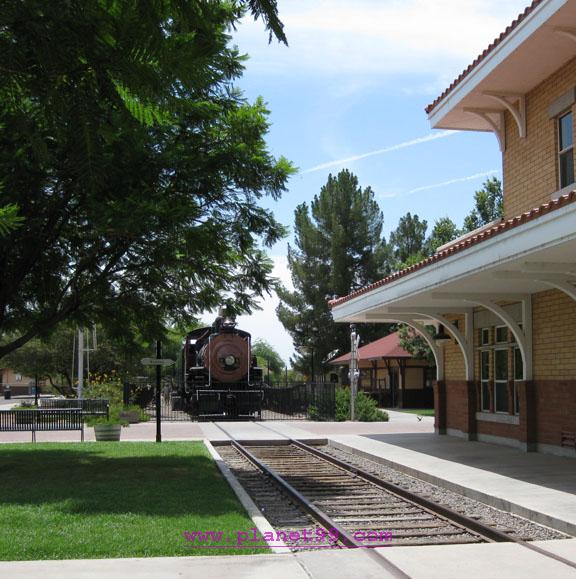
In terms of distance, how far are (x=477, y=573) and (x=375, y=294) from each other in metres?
10.9

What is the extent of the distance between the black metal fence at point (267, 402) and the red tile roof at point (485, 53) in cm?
1441

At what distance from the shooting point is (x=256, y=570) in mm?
5992

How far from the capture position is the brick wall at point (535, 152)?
14.1 metres

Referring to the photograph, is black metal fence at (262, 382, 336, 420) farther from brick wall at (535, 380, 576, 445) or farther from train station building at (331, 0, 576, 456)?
brick wall at (535, 380, 576, 445)

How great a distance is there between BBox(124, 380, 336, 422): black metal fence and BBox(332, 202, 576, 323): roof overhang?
37.0 ft

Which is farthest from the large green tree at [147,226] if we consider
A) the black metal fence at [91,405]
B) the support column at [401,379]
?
the support column at [401,379]

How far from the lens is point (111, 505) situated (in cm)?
899

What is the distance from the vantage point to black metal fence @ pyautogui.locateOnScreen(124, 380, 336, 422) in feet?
93.0

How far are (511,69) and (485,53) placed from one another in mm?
579

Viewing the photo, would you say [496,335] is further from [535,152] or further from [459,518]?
[459,518]

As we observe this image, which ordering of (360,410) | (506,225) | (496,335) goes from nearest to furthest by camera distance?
(506,225), (496,335), (360,410)

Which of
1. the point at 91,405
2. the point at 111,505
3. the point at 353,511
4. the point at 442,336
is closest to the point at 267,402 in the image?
the point at 91,405

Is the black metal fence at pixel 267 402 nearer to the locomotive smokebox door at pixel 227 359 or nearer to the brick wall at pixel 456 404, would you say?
the locomotive smokebox door at pixel 227 359

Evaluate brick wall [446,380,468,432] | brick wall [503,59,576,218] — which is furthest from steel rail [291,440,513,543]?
brick wall [503,59,576,218]
